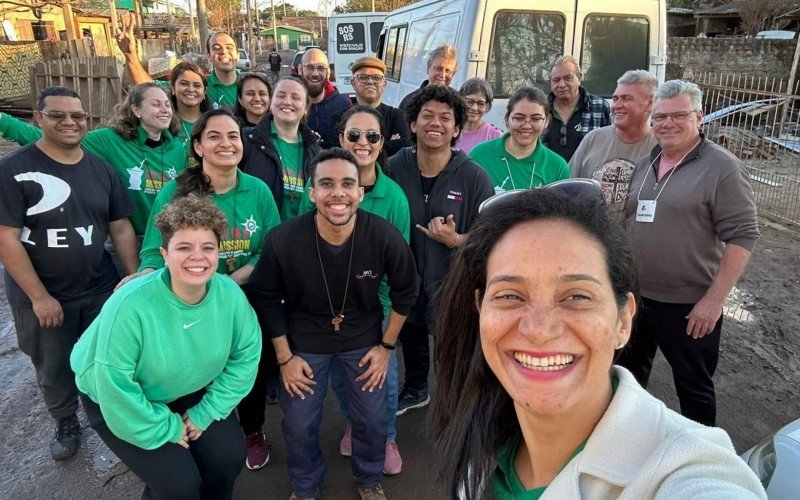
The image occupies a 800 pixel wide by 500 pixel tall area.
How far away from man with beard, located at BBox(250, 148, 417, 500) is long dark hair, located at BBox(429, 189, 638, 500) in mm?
971

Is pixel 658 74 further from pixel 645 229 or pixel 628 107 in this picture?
pixel 645 229

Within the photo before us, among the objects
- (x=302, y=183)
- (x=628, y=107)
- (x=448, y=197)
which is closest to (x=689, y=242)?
(x=628, y=107)

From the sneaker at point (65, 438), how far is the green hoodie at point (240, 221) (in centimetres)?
117

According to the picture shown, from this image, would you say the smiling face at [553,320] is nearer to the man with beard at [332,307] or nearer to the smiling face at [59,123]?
the man with beard at [332,307]

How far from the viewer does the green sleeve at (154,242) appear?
270 cm

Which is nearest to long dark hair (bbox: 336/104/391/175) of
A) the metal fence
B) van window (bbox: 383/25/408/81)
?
van window (bbox: 383/25/408/81)

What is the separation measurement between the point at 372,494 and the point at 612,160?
2.57 m

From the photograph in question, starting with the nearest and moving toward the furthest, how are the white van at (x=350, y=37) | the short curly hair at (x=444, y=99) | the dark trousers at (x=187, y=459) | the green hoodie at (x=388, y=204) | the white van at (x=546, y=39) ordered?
the dark trousers at (x=187, y=459) < the green hoodie at (x=388, y=204) < the short curly hair at (x=444, y=99) < the white van at (x=546, y=39) < the white van at (x=350, y=37)

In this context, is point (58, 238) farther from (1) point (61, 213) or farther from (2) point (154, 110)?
(2) point (154, 110)

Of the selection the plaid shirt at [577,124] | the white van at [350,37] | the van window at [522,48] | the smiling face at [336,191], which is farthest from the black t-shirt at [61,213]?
the white van at [350,37]

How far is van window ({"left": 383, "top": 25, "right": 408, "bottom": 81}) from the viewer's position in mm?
9094

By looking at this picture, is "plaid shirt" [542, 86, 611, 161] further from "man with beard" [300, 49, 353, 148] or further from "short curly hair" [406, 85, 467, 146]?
"man with beard" [300, 49, 353, 148]

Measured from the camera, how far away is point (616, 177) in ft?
11.1

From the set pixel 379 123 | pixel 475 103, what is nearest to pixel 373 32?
pixel 475 103
